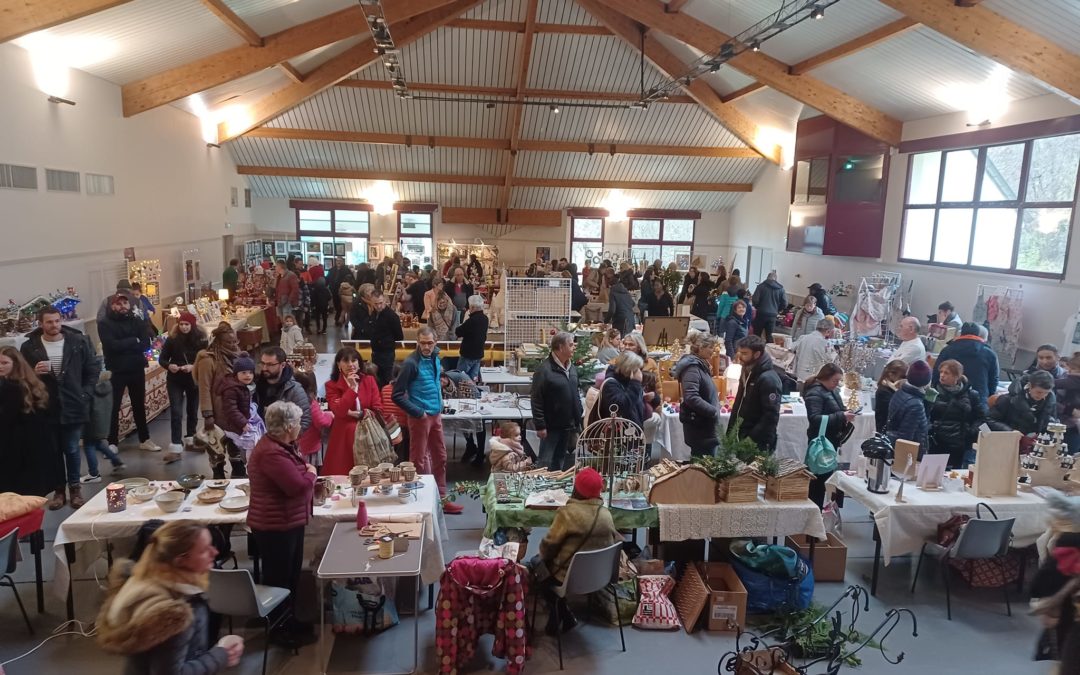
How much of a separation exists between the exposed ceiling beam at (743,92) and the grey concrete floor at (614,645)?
9066 millimetres

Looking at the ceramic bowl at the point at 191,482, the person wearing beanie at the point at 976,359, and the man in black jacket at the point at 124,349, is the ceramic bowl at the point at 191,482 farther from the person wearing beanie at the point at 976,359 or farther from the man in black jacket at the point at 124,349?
the person wearing beanie at the point at 976,359

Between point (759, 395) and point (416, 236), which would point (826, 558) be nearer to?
point (759, 395)

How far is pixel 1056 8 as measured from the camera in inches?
247

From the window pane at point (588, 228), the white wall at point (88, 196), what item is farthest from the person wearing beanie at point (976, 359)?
the window pane at point (588, 228)

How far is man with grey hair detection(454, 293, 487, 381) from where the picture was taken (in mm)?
7348

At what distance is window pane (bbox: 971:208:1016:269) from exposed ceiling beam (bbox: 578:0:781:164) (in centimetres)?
482

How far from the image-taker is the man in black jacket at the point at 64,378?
207 inches

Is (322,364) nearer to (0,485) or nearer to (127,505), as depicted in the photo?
(0,485)

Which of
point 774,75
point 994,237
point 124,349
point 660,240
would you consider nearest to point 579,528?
point 124,349

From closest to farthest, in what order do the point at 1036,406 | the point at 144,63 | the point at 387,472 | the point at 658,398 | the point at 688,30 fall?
the point at 387,472, the point at 1036,406, the point at 658,398, the point at 144,63, the point at 688,30

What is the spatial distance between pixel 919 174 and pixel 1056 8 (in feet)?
14.4

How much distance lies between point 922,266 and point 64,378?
10433 mm

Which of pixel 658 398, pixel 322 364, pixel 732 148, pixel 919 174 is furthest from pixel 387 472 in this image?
pixel 732 148

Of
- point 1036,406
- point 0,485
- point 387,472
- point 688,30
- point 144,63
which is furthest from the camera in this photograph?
point 688,30
